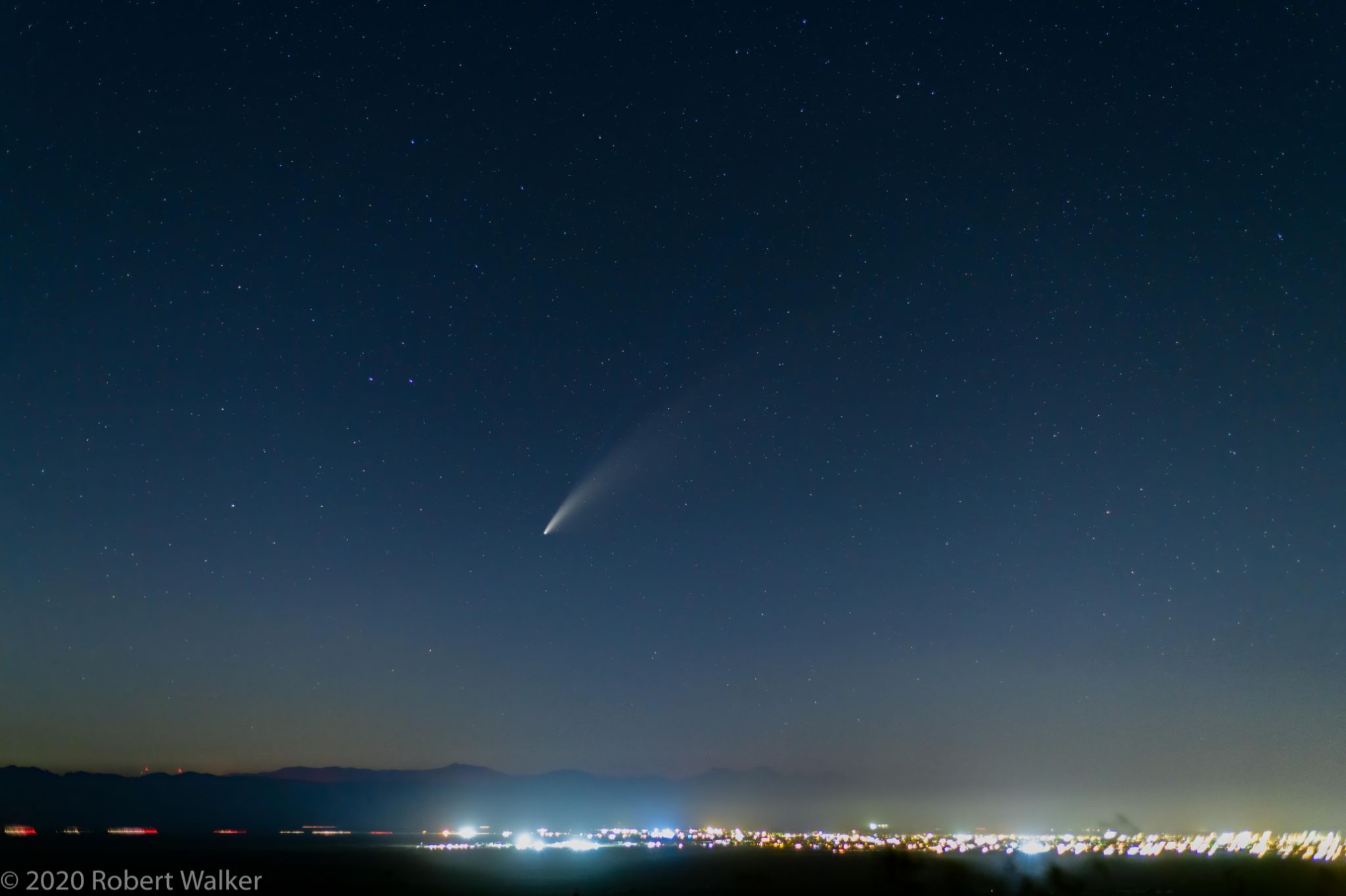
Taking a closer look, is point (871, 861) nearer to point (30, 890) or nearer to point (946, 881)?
point (946, 881)

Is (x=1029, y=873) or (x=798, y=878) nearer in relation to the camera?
(x=798, y=878)

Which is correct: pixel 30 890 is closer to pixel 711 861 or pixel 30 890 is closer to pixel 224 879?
pixel 224 879

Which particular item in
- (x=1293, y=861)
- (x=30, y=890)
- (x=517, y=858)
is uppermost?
(x=30, y=890)

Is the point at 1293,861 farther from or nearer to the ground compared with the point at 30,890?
nearer to the ground

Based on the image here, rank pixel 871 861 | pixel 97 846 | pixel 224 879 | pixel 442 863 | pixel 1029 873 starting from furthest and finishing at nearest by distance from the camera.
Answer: pixel 97 846 < pixel 871 861 < pixel 442 863 < pixel 1029 873 < pixel 224 879

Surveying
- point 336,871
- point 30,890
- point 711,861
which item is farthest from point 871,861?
point 30,890

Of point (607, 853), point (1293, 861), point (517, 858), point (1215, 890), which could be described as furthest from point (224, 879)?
point (1293, 861)

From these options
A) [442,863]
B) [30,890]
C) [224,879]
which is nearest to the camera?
[30,890]
